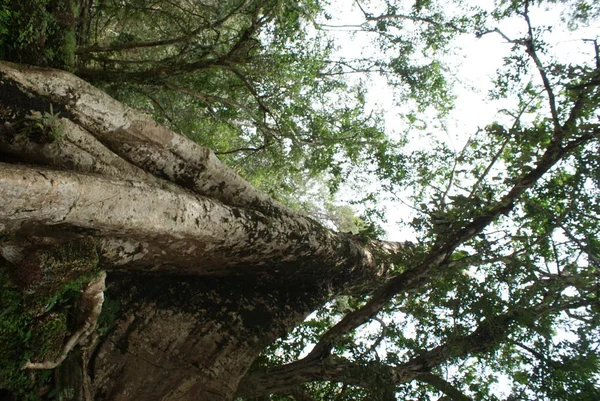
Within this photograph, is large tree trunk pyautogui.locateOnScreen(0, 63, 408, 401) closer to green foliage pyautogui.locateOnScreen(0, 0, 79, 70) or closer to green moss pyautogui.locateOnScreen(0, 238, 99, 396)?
green moss pyautogui.locateOnScreen(0, 238, 99, 396)

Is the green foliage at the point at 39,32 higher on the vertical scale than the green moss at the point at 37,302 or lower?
higher

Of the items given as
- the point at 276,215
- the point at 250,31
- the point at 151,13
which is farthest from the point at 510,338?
the point at 151,13

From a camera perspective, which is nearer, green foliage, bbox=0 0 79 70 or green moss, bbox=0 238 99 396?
green moss, bbox=0 238 99 396

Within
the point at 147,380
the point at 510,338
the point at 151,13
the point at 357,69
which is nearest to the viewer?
the point at 147,380

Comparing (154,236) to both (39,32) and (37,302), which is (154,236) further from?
(39,32)

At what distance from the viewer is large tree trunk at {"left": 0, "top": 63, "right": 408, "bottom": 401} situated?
2.74 metres

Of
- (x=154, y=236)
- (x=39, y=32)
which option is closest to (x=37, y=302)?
(x=154, y=236)

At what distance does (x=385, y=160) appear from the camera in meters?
6.82

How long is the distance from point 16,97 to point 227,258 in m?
2.00

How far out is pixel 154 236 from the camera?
3.21 m

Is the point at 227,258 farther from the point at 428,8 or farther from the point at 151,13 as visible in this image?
the point at 428,8

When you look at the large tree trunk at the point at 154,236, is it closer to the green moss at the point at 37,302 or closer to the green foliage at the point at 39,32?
the green moss at the point at 37,302

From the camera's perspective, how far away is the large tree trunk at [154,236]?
274 centimetres

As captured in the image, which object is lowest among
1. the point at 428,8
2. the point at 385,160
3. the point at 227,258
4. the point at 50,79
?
the point at 227,258
